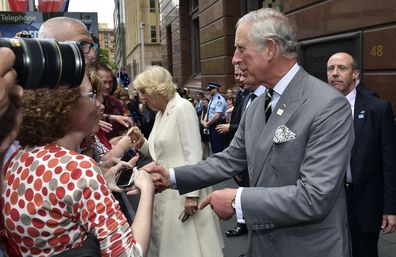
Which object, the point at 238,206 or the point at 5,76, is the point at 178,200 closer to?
the point at 238,206

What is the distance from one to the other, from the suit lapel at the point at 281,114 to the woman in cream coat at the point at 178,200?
139 centimetres

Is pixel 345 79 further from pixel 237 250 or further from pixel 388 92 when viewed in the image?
pixel 237 250

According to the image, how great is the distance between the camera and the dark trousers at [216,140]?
31.2 feet

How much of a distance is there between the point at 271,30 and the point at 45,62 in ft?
4.20

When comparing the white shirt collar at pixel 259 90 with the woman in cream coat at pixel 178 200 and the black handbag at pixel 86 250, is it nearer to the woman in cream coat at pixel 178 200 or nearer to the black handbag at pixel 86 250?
the woman in cream coat at pixel 178 200

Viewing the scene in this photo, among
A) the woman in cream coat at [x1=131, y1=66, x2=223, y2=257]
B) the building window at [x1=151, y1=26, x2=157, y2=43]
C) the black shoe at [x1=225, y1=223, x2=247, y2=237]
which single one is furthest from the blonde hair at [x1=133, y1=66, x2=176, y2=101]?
the building window at [x1=151, y1=26, x2=157, y2=43]

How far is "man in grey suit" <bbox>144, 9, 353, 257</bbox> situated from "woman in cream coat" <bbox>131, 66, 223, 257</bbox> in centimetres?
118

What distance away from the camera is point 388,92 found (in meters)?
5.18

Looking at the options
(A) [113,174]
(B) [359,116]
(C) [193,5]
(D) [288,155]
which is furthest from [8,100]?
(C) [193,5]

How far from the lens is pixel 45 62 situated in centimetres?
122

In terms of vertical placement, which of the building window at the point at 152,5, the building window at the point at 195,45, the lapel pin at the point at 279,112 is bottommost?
the lapel pin at the point at 279,112

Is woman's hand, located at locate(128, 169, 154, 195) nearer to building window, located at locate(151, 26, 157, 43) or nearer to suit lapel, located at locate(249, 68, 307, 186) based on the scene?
suit lapel, located at locate(249, 68, 307, 186)

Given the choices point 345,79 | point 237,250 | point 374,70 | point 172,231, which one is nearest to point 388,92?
point 374,70

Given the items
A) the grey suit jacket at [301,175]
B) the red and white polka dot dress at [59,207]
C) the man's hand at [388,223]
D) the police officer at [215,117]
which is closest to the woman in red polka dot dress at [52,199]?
the red and white polka dot dress at [59,207]
